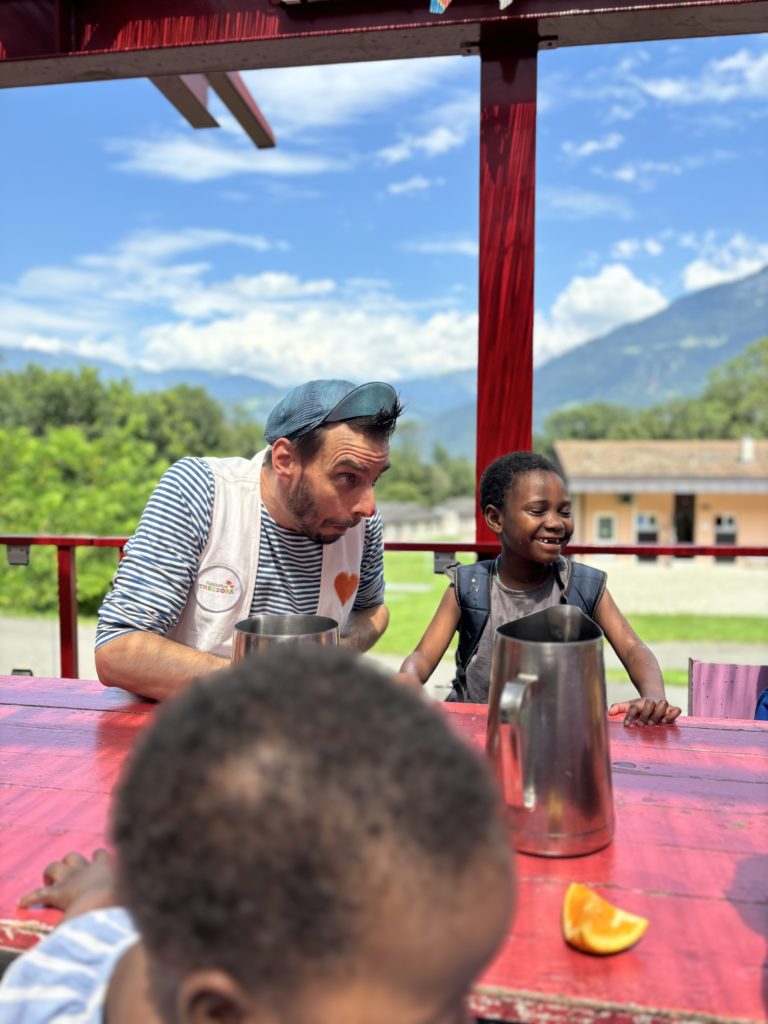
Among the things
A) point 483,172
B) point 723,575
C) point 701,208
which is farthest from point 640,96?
point 483,172

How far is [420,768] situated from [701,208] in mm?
208823

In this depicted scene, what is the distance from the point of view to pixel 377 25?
2826 mm

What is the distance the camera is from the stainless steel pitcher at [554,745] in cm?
96

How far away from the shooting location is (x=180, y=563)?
167cm

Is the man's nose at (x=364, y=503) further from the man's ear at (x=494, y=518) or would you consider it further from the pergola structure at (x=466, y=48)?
the pergola structure at (x=466, y=48)

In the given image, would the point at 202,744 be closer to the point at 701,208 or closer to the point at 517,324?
the point at 517,324

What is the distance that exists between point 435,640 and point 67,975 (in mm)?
1327

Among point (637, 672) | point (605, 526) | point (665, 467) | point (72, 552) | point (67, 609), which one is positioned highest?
point (665, 467)

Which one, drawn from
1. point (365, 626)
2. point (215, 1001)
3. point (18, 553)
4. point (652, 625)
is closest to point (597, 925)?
point (215, 1001)

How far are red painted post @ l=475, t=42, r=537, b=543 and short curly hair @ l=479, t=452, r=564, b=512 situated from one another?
592mm

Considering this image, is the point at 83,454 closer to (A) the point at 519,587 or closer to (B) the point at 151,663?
(A) the point at 519,587

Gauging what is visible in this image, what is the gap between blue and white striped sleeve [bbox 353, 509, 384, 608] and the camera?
205 centimetres

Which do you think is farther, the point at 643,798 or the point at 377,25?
the point at 377,25

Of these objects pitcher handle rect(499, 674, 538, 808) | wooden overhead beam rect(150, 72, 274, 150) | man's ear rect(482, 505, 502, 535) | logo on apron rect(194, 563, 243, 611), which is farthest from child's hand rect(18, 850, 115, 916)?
wooden overhead beam rect(150, 72, 274, 150)
